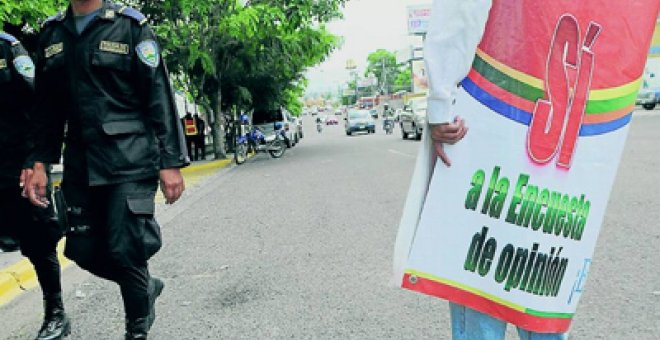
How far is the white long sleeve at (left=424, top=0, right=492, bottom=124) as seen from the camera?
5.55 ft

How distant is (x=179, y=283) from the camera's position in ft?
15.3

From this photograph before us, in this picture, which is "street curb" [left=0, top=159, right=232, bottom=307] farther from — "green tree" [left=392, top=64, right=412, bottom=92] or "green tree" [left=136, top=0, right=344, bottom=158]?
"green tree" [left=392, top=64, right=412, bottom=92]

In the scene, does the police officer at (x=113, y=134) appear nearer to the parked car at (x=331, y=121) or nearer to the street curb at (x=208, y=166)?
the street curb at (x=208, y=166)

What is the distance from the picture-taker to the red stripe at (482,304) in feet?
6.08

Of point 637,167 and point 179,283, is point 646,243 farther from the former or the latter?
point 637,167

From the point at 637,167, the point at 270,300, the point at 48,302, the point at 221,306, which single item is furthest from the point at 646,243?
the point at 637,167

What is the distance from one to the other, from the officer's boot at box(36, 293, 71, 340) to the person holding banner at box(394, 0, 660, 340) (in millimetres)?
2283

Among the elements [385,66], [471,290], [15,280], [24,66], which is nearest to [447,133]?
[471,290]

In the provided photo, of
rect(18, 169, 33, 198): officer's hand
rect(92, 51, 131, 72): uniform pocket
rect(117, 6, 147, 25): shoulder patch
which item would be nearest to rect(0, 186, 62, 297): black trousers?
rect(18, 169, 33, 198): officer's hand

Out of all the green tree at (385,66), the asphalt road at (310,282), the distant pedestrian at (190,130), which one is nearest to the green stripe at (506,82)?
the asphalt road at (310,282)

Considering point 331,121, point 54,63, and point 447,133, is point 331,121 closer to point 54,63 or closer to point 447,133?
point 54,63

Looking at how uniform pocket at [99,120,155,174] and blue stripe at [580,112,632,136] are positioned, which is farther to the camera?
uniform pocket at [99,120,155,174]

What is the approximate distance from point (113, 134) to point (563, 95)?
Result: 1778mm

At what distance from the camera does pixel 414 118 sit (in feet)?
77.2
